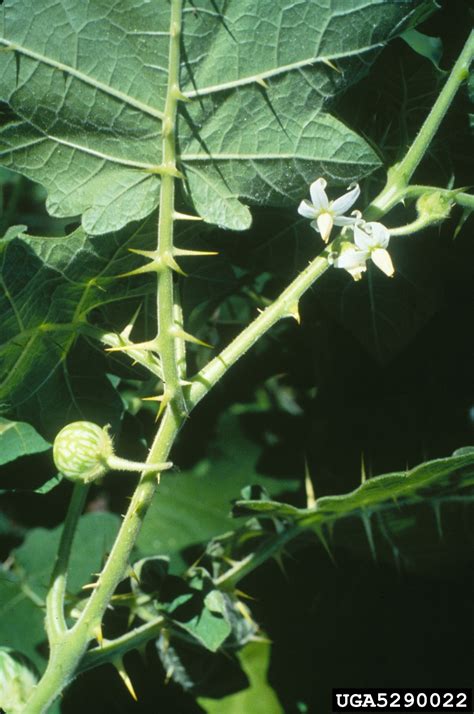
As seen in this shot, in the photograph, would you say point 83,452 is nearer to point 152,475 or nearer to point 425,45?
point 152,475

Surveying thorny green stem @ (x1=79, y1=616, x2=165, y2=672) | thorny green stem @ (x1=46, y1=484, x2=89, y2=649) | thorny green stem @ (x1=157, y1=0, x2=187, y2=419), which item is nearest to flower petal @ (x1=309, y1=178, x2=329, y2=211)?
thorny green stem @ (x1=157, y1=0, x2=187, y2=419)

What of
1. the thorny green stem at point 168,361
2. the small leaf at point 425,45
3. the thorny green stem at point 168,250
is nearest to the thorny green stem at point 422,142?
the thorny green stem at point 168,361

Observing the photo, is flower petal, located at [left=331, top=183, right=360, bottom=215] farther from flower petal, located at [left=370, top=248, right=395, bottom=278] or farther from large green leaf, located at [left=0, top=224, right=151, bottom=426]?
large green leaf, located at [left=0, top=224, right=151, bottom=426]

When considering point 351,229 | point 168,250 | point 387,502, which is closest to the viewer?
point 168,250

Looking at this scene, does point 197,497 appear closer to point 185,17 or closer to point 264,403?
point 264,403

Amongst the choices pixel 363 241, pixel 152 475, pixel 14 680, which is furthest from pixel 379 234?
pixel 14 680
